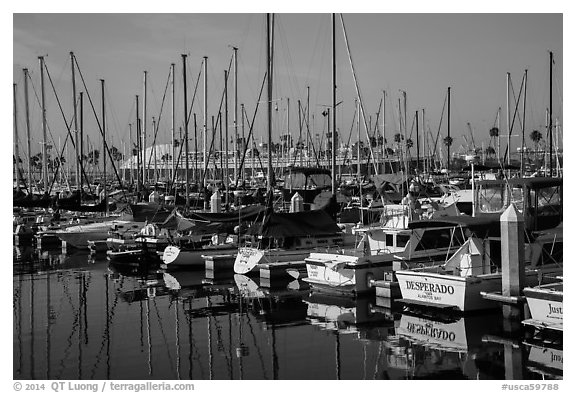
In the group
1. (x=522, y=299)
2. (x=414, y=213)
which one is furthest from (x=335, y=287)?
(x=522, y=299)

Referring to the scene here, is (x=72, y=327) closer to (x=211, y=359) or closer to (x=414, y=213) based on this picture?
(x=211, y=359)

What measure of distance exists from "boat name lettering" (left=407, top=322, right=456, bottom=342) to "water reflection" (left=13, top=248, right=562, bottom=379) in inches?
1.1

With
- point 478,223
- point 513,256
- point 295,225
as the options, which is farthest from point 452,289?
point 295,225

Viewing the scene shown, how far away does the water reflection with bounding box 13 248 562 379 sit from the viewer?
52.8 feet

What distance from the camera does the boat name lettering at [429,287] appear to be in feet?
69.5

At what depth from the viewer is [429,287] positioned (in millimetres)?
21609

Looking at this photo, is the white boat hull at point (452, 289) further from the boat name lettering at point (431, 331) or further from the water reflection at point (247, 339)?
the boat name lettering at point (431, 331)

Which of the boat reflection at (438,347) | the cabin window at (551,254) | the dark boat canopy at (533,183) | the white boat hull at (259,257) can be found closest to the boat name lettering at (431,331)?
the boat reflection at (438,347)

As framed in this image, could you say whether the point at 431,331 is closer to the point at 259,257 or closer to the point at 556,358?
the point at 556,358

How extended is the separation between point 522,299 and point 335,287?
7.55m

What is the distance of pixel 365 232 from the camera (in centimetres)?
2780

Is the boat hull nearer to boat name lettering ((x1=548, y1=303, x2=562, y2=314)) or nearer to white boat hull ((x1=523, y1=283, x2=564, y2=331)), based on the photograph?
white boat hull ((x1=523, y1=283, x2=564, y2=331))

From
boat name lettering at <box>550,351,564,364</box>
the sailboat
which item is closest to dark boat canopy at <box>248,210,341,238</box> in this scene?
the sailboat

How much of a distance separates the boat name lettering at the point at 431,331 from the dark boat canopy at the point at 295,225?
34.3 feet
